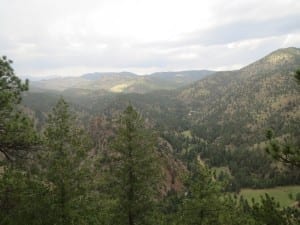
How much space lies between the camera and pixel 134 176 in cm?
2722

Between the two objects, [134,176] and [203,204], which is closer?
[134,176]

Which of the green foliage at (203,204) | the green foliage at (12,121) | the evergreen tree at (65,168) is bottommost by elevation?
the green foliage at (203,204)

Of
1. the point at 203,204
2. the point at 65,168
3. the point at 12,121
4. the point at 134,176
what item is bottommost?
the point at 203,204

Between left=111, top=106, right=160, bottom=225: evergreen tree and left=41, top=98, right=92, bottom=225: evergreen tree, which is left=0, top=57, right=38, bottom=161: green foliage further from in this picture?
left=111, top=106, right=160, bottom=225: evergreen tree

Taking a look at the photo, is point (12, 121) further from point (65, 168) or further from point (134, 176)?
A: point (134, 176)

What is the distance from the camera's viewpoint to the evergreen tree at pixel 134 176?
88.0 ft

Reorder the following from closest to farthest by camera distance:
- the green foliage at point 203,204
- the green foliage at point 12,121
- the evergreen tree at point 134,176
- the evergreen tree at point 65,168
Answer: the green foliage at point 12,121 → the evergreen tree at point 65,168 → the evergreen tree at point 134,176 → the green foliage at point 203,204

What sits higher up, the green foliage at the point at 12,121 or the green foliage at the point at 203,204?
the green foliage at the point at 12,121

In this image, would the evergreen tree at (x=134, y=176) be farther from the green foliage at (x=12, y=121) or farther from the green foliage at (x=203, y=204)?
the green foliage at (x=12, y=121)

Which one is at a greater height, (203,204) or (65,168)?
(65,168)

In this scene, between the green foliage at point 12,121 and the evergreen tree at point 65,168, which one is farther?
the evergreen tree at point 65,168

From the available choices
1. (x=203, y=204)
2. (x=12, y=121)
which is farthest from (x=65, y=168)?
(x=203, y=204)

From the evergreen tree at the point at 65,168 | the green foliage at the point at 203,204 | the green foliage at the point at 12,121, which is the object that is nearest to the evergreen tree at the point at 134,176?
the green foliage at the point at 203,204

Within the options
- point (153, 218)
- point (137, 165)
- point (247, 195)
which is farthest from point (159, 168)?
point (247, 195)
